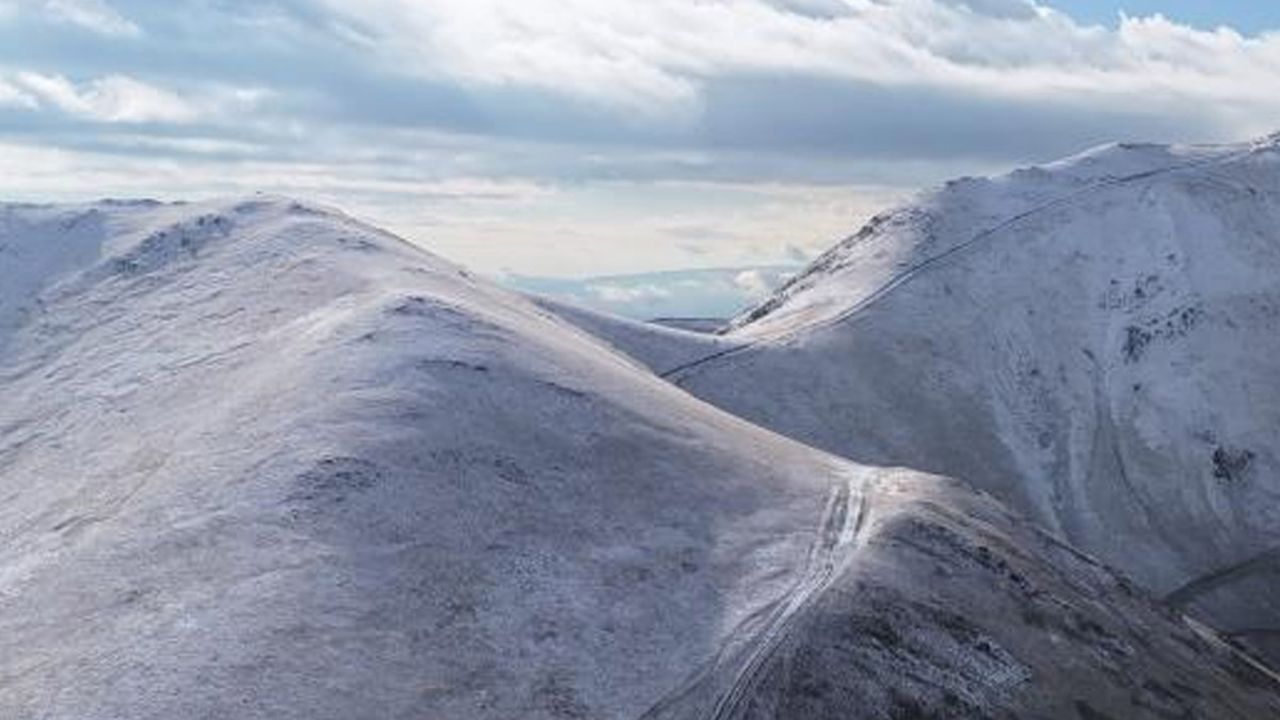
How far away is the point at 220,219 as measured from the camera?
2116 inches

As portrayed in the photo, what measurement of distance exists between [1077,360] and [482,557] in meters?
34.8

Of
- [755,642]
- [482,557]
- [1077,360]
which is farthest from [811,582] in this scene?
[1077,360]

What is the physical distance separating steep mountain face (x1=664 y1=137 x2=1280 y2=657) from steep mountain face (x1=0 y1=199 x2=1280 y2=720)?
39.3 feet

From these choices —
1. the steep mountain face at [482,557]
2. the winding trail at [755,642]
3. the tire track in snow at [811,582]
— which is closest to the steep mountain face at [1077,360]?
the steep mountain face at [482,557]

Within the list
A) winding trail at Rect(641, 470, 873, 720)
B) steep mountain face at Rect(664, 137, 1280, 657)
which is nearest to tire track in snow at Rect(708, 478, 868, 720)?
winding trail at Rect(641, 470, 873, 720)

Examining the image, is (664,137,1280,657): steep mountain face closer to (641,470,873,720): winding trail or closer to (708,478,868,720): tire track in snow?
(708,478,868,720): tire track in snow

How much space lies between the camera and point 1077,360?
6053cm

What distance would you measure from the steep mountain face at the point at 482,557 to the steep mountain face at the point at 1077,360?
1199 centimetres

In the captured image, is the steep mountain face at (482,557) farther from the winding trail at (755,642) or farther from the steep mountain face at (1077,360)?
the steep mountain face at (1077,360)

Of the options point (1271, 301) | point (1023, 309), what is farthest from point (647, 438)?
point (1271, 301)

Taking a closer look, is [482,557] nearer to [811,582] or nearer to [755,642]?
[755,642]

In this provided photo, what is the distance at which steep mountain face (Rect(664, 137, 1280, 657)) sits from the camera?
2142 inches

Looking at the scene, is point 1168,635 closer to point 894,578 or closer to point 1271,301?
point 894,578

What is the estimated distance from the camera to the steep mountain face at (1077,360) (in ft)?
178
